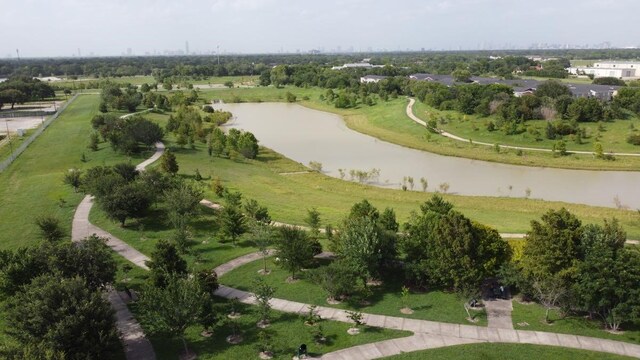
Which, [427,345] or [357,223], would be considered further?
[357,223]

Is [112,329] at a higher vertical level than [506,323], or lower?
higher

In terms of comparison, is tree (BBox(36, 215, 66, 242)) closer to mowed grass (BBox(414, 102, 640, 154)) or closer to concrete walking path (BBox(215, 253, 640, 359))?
concrete walking path (BBox(215, 253, 640, 359))

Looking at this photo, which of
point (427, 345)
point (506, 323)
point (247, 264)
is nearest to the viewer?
point (427, 345)

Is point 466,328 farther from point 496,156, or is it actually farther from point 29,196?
point 496,156

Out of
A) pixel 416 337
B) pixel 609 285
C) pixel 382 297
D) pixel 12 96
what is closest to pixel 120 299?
pixel 382 297

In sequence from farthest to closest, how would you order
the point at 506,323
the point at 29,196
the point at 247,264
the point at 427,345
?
the point at 29,196 → the point at 247,264 → the point at 506,323 → the point at 427,345

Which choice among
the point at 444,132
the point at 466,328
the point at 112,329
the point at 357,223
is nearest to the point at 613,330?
the point at 466,328

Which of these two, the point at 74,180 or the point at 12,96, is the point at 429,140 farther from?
the point at 12,96

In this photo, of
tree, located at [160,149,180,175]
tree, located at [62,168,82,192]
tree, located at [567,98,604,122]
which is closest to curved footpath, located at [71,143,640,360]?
tree, located at [62,168,82,192]
